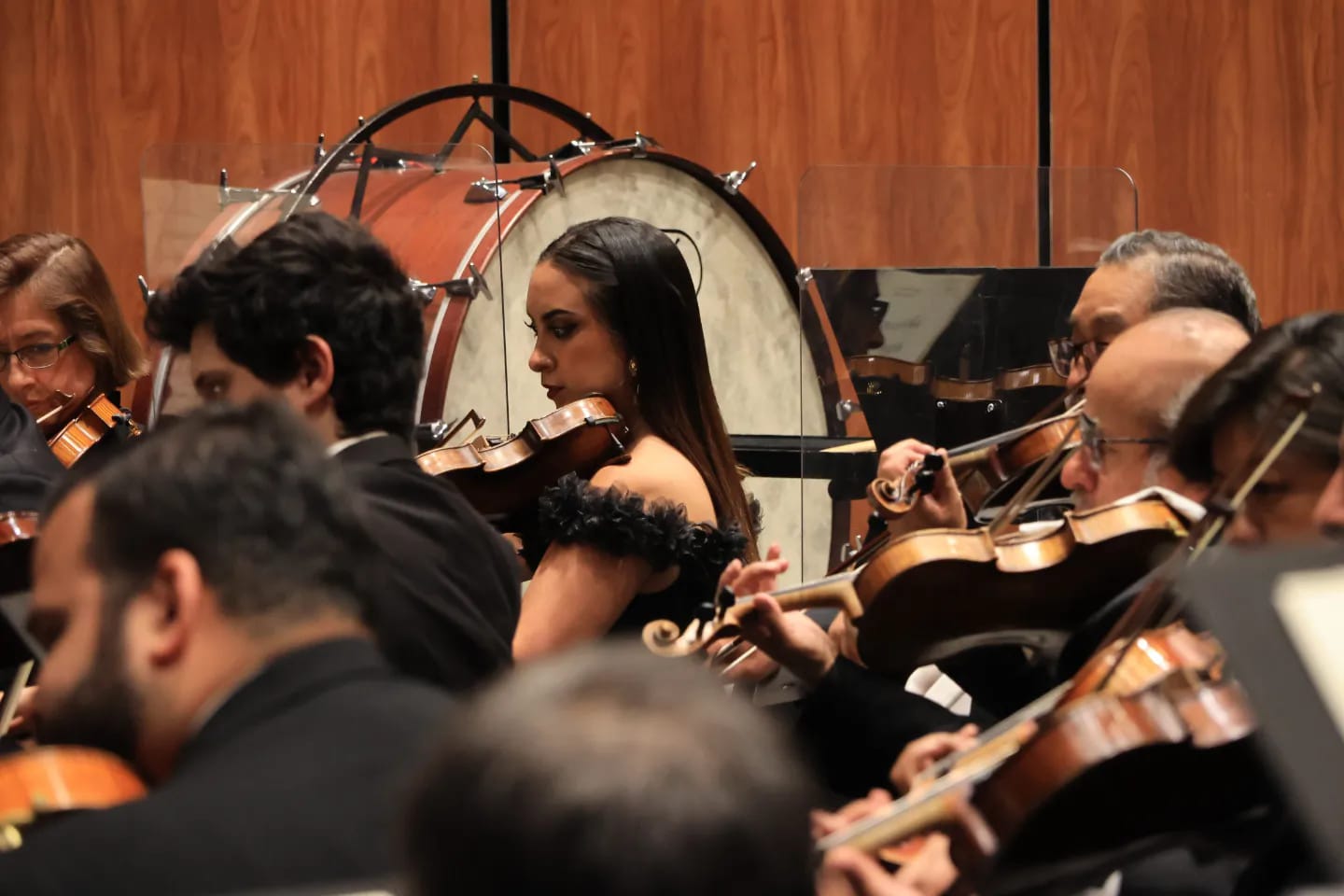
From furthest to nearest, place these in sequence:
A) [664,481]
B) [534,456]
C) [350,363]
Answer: [534,456]
[664,481]
[350,363]

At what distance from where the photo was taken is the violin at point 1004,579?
194 cm

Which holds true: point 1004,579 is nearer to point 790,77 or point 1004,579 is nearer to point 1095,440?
point 1095,440

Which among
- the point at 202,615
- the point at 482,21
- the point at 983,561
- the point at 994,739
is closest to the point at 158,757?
the point at 202,615

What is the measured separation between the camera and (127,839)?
1.06 m

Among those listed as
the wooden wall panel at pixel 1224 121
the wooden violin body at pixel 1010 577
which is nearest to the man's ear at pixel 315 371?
the wooden violin body at pixel 1010 577

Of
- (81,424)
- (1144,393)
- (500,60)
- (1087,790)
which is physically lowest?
(81,424)

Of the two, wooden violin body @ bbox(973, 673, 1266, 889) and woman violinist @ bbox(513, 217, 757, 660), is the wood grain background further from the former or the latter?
wooden violin body @ bbox(973, 673, 1266, 889)

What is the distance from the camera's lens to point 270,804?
109 cm

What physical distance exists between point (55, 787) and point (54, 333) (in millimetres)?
2971

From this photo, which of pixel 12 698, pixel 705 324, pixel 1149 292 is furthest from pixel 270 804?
pixel 705 324

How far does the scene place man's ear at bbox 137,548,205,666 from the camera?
→ 123 centimetres

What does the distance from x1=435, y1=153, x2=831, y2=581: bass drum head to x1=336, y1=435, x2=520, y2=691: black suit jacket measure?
1.38 meters

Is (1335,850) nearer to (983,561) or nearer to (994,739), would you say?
(994,739)

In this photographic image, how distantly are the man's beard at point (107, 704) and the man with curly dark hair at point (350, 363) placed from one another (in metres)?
0.64
